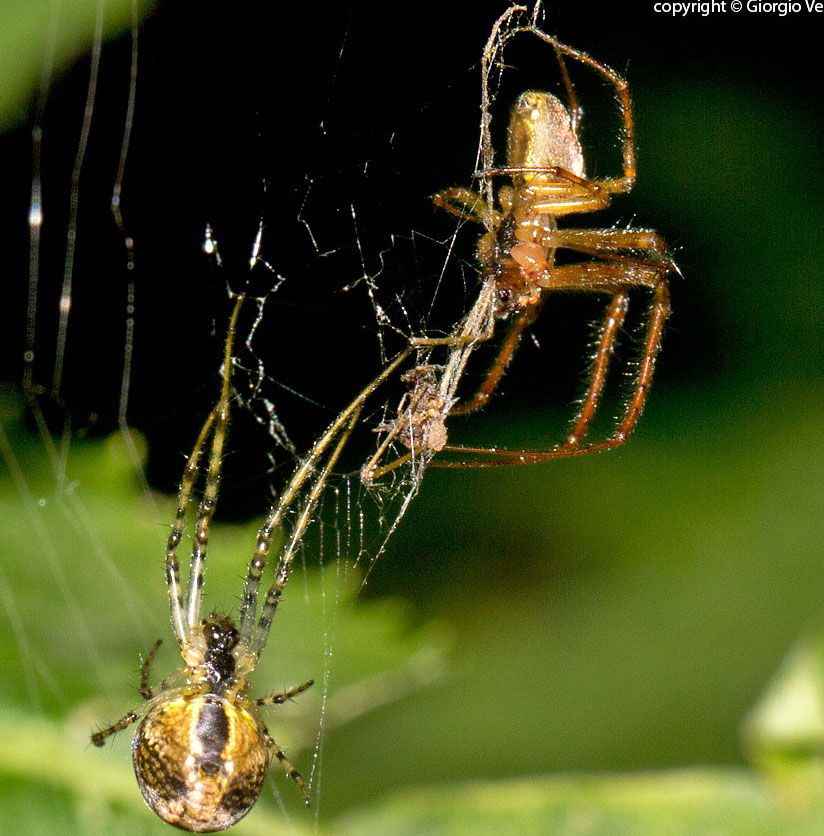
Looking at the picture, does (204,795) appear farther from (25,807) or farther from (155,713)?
(25,807)

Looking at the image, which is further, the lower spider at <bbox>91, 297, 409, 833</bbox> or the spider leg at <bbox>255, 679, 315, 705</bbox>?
the spider leg at <bbox>255, 679, 315, 705</bbox>

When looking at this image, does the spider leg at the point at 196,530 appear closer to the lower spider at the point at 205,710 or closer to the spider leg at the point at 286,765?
the lower spider at the point at 205,710

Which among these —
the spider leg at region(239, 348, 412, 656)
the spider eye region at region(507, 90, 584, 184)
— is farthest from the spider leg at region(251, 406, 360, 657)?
the spider eye region at region(507, 90, 584, 184)

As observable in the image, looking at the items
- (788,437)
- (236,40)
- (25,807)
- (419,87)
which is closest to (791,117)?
(788,437)

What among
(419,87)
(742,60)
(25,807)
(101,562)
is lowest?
(25,807)

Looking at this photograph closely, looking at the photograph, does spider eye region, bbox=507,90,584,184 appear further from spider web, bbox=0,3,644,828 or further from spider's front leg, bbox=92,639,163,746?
spider's front leg, bbox=92,639,163,746

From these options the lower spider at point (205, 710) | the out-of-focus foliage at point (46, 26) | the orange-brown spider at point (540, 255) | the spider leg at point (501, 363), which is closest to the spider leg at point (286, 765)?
the lower spider at point (205, 710)
